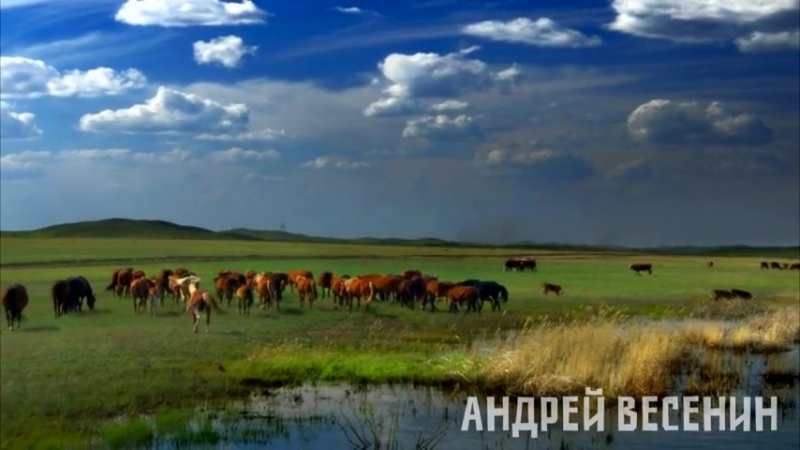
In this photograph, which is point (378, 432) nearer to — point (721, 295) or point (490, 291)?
point (490, 291)

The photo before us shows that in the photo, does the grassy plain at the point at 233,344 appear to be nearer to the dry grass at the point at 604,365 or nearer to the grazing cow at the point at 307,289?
the grazing cow at the point at 307,289

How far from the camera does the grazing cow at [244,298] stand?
84.6 ft

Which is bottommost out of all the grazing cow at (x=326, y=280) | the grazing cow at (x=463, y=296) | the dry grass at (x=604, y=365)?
the dry grass at (x=604, y=365)

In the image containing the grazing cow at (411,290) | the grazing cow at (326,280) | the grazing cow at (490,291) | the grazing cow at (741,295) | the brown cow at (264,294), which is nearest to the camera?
the brown cow at (264,294)

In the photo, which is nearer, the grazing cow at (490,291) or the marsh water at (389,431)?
the marsh water at (389,431)

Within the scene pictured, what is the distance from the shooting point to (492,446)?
12930 millimetres

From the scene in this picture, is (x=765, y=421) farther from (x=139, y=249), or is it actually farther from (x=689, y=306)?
(x=139, y=249)

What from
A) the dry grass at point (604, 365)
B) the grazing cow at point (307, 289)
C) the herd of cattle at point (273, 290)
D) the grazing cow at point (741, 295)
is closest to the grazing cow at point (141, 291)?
the herd of cattle at point (273, 290)

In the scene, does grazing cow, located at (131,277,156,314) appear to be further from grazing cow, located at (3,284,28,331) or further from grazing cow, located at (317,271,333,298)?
grazing cow, located at (317,271,333,298)

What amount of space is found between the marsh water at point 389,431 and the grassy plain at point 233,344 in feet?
3.50

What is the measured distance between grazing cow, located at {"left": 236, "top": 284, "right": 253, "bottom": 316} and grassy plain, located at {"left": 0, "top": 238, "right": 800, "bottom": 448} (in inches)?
13.8

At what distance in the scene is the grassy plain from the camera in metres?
15.0

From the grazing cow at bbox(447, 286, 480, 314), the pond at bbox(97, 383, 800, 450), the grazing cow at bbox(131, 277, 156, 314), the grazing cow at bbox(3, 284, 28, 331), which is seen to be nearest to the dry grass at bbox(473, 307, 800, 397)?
the pond at bbox(97, 383, 800, 450)

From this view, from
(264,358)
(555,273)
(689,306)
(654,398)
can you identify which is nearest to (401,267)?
(555,273)
